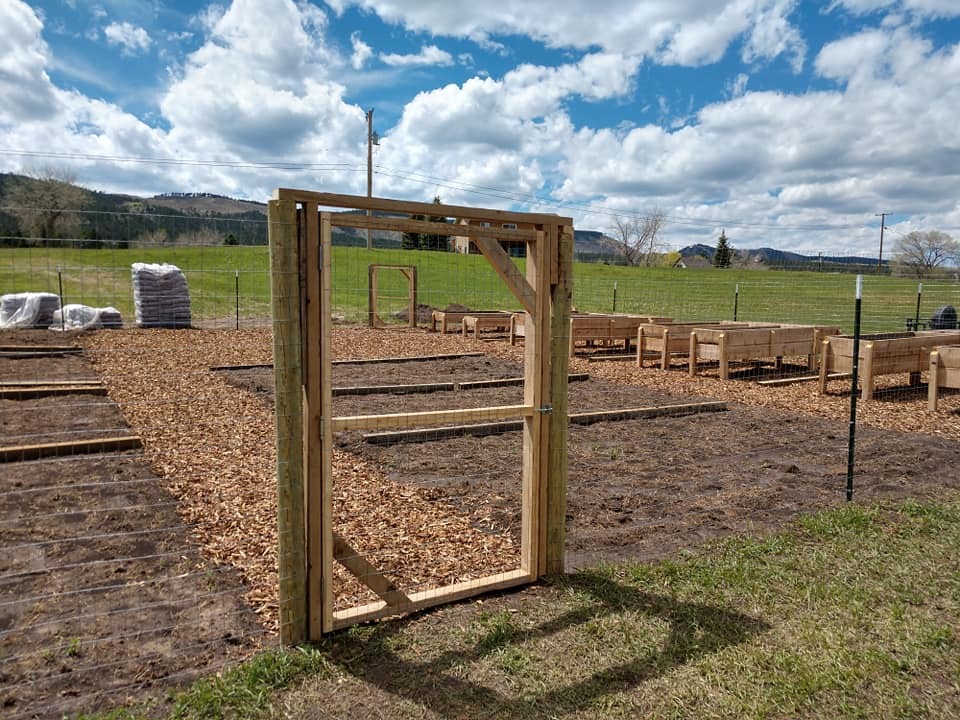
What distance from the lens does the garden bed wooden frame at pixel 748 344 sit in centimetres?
1166

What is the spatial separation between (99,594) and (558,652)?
258 centimetres

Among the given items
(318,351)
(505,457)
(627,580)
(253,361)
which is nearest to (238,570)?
(318,351)

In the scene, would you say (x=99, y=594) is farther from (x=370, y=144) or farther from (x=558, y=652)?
(x=370, y=144)

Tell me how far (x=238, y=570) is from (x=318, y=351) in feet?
5.72

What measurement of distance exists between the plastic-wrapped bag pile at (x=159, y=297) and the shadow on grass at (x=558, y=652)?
17581 mm

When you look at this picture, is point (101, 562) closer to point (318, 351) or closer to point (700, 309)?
point (318, 351)

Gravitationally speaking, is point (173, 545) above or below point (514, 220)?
below

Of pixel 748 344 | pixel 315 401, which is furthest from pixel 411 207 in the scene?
pixel 748 344

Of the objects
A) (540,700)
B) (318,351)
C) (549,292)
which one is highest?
(549,292)

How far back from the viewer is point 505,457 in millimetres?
6551

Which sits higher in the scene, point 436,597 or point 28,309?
point 28,309

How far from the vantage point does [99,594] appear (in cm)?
365

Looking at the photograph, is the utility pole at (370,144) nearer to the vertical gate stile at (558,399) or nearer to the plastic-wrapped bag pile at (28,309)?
the plastic-wrapped bag pile at (28,309)

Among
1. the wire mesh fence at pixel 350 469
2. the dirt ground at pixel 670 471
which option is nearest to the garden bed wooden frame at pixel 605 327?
the wire mesh fence at pixel 350 469
